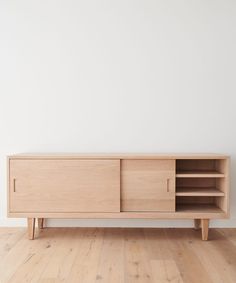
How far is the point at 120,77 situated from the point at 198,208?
1.14 m

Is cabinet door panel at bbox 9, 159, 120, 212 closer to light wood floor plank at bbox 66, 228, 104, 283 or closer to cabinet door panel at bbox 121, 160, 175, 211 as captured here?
cabinet door panel at bbox 121, 160, 175, 211

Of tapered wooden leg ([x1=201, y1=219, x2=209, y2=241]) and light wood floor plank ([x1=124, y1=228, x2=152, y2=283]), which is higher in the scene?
tapered wooden leg ([x1=201, y1=219, x2=209, y2=241])

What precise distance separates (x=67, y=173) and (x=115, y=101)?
2.33ft

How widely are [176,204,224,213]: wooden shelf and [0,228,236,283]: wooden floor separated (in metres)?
0.21

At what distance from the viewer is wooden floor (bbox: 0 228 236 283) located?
179cm

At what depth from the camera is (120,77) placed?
8.82 ft

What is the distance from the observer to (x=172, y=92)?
2691 mm

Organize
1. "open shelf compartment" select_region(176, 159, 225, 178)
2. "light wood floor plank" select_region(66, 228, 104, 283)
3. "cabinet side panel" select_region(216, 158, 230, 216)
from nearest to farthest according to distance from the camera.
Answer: "light wood floor plank" select_region(66, 228, 104, 283), "cabinet side panel" select_region(216, 158, 230, 216), "open shelf compartment" select_region(176, 159, 225, 178)

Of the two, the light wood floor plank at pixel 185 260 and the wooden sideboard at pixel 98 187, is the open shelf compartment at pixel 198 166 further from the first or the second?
A: the light wood floor plank at pixel 185 260

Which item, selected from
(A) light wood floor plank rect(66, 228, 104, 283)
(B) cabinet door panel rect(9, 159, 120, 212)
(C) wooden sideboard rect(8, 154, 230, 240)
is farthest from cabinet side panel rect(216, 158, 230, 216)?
(A) light wood floor plank rect(66, 228, 104, 283)

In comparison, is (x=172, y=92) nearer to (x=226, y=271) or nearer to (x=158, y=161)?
(x=158, y=161)

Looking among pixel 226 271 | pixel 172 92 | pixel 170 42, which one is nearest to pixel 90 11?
pixel 170 42

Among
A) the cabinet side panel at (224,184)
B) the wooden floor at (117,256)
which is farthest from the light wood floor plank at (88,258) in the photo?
the cabinet side panel at (224,184)

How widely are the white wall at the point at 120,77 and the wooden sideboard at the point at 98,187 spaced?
1.18 feet
